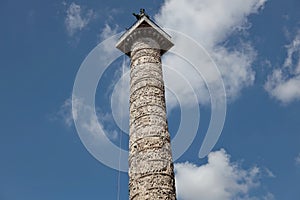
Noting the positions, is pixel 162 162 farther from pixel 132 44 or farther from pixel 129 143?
pixel 132 44

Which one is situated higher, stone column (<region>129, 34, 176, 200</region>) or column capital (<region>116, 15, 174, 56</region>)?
column capital (<region>116, 15, 174, 56</region>)

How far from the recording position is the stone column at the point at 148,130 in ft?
20.7

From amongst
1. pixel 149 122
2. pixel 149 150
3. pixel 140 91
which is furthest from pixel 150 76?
pixel 149 150

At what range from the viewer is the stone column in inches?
248

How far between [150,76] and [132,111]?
91 cm

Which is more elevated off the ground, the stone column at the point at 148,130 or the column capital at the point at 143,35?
the column capital at the point at 143,35

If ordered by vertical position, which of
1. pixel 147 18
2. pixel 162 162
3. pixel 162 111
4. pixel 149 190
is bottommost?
pixel 149 190

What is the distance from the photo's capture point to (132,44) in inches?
347

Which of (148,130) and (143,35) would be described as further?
(143,35)

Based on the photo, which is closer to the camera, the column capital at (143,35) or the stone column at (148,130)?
the stone column at (148,130)

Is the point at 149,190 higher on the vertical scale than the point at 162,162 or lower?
lower

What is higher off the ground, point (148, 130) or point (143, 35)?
point (143, 35)

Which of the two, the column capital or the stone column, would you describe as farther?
the column capital

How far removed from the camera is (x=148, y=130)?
22.9 ft
